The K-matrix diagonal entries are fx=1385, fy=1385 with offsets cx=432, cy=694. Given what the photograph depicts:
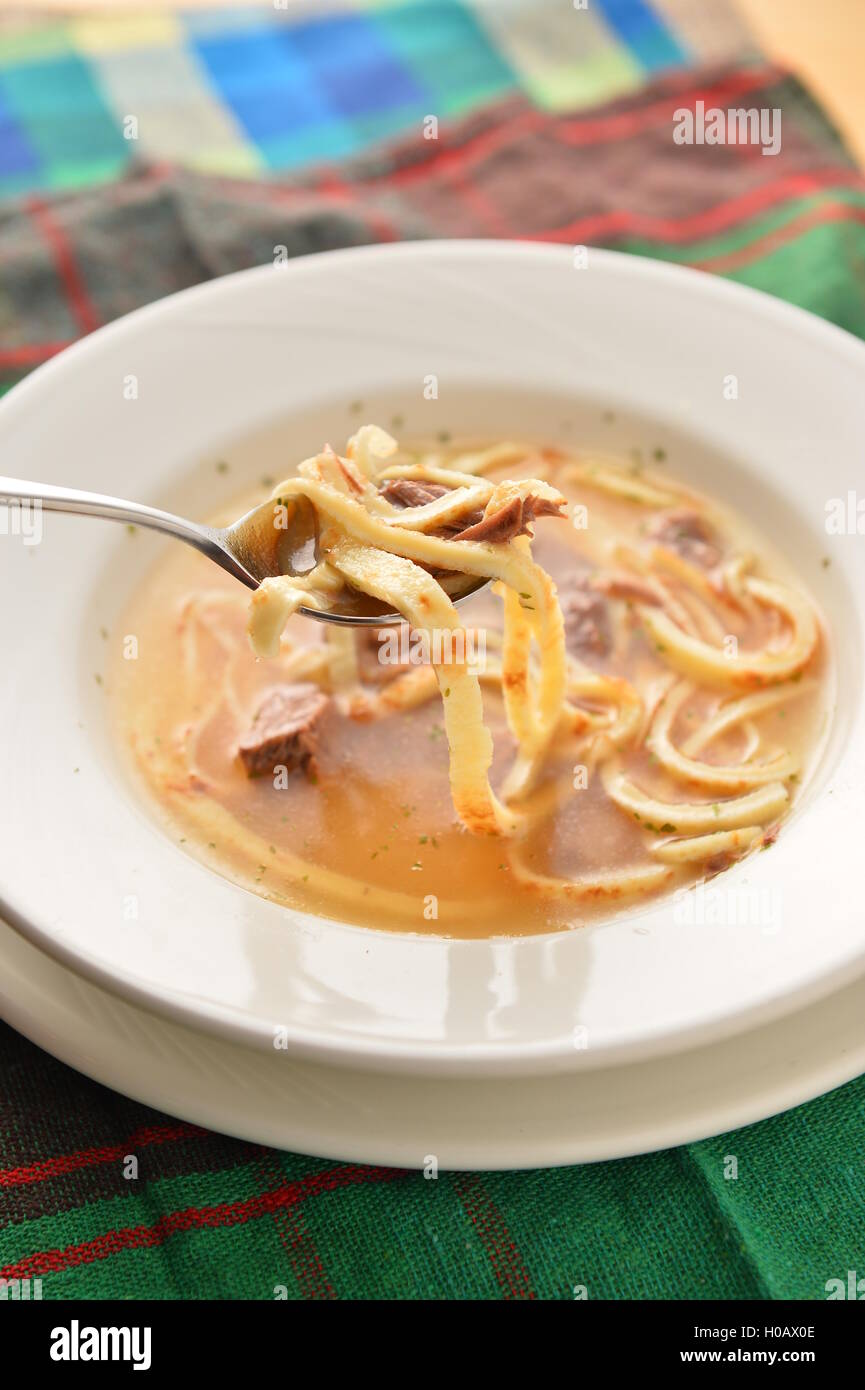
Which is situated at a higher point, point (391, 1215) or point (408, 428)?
point (408, 428)

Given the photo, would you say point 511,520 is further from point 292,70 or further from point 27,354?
point 292,70

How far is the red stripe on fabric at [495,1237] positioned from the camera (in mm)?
3453

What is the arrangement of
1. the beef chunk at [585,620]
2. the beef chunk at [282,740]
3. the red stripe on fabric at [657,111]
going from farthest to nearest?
the red stripe on fabric at [657,111] < the beef chunk at [585,620] < the beef chunk at [282,740]

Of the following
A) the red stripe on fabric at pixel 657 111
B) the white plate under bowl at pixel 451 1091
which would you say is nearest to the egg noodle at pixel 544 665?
the white plate under bowl at pixel 451 1091

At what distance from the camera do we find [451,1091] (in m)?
3.67

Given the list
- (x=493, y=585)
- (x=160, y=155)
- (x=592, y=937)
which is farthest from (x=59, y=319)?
(x=592, y=937)

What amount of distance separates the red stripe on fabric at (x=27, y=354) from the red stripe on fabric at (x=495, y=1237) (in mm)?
4361

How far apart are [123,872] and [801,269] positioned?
445cm

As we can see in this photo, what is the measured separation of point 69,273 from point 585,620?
10.6 feet

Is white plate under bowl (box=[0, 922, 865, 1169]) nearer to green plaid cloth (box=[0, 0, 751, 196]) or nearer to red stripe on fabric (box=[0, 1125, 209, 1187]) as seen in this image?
red stripe on fabric (box=[0, 1125, 209, 1187])

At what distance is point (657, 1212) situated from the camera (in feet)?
11.8

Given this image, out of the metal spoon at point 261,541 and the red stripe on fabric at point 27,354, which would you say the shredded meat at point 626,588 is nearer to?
the metal spoon at point 261,541

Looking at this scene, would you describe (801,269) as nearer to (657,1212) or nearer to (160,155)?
(160,155)

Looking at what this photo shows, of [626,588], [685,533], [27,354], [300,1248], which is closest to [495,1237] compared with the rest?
[300,1248]
